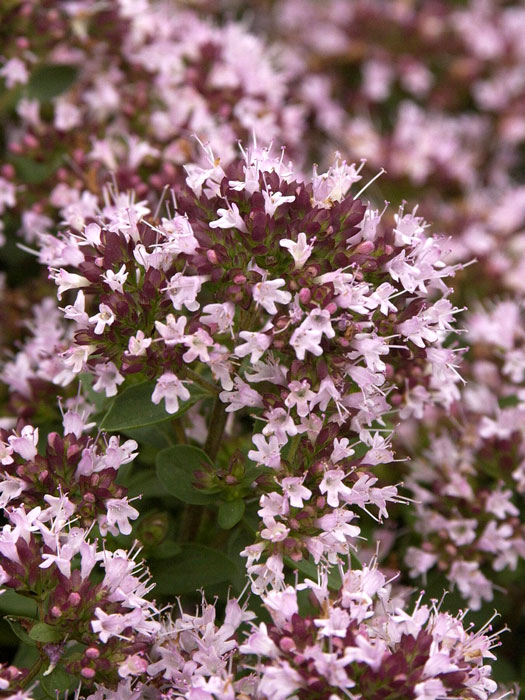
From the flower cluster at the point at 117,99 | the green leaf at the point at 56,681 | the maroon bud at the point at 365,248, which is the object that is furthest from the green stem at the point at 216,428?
the flower cluster at the point at 117,99

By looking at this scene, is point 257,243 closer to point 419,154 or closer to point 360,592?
point 360,592

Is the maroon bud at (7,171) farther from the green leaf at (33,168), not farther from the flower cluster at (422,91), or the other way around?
the flower cluster at (422,91)

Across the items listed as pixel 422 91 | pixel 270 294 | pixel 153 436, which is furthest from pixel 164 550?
pixel 422 91

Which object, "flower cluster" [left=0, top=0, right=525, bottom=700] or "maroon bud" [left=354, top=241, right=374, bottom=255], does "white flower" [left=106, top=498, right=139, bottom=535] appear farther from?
"maroon bud" [left=354, top=241, right=374, bottom=255]

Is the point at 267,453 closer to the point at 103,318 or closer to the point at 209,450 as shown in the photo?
the point at 209,450

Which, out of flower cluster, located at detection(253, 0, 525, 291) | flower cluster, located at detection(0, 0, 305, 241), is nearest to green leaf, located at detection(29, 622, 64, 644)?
flower cluster, located at detection(0, 0, 305, 241)

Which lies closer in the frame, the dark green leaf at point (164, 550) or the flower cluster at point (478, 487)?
the dark green leaf at point (164, 550)
